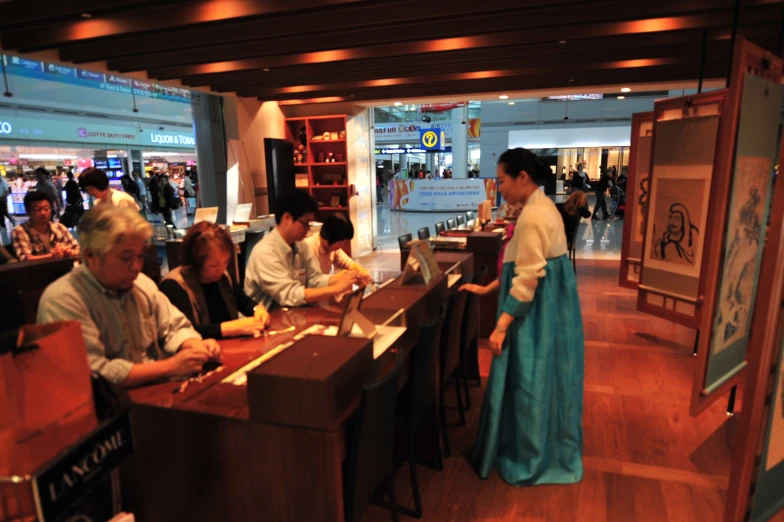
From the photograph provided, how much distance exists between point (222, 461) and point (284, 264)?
135 cm

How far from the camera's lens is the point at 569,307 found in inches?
91.9

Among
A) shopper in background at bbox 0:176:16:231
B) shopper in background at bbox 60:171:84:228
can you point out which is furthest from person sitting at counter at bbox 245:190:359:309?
shopper in background at bbox 0:176:16:231

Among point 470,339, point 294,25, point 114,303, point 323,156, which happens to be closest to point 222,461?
point 114,303

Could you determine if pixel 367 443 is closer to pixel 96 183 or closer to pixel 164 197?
pixel 96 183

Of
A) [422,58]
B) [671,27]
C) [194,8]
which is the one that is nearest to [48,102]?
[194,8]

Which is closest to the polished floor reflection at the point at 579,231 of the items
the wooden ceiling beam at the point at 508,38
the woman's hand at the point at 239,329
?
the wooden ceiling beam at the point at 508,38

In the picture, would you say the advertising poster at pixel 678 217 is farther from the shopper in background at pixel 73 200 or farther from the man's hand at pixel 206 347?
the shopper in background at pixel 73 200

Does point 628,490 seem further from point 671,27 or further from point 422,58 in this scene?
point 422,58

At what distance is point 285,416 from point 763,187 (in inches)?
89.8

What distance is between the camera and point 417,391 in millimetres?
2139

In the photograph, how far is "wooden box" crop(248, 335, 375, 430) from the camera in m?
1.44

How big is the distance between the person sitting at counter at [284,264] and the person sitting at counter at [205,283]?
0.35 metres

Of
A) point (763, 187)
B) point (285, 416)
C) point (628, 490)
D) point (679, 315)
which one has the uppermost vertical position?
point (763, 187)

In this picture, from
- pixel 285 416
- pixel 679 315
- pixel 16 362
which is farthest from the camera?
pixel 679 315
